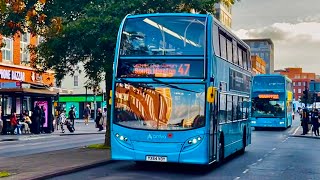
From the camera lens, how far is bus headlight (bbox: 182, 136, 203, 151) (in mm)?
14844

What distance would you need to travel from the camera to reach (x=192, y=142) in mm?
14859

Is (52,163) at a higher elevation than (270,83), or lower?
lower

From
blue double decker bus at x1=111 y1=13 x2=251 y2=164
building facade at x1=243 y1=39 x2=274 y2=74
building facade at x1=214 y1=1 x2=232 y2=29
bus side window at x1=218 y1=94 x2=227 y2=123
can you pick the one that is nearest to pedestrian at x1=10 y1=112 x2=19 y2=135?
bus side window at x1=218 y1=94 x2=227 y2=123

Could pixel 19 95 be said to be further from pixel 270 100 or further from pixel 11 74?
pixel 270 100

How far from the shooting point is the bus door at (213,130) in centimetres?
1533

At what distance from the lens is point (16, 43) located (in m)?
46.3

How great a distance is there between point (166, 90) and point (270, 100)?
90.4ft

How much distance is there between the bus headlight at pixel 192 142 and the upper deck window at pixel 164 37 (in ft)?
7.07

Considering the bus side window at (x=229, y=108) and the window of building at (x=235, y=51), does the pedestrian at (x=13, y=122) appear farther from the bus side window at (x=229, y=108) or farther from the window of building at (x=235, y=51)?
the bus side window at (x=229, y=108)

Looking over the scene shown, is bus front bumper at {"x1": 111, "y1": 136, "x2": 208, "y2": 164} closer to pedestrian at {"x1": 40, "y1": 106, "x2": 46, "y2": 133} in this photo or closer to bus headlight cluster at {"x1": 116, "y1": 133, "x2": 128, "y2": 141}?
bus headlight cluster at {"x1": 116, "y1": 133, "x2": 128, "y2": 141}

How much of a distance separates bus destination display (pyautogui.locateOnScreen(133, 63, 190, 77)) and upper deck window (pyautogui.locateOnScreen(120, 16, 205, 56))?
292 mm

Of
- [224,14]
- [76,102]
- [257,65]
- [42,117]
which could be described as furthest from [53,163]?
[257,65]

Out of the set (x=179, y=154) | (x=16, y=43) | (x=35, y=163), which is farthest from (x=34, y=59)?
(x=16, y=43)

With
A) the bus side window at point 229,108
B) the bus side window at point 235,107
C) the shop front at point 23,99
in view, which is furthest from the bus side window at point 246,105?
the shop front at point 23,99
